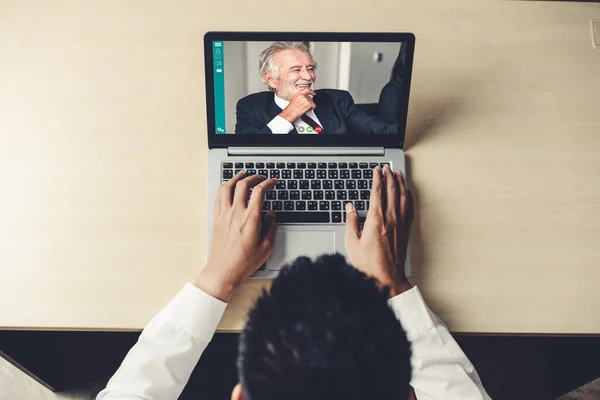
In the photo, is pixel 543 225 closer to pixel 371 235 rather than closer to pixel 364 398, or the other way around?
pixel 371 235

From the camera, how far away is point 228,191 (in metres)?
0.80

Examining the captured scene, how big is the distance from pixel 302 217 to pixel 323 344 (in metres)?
0.38

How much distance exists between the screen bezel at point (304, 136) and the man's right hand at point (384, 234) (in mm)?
58

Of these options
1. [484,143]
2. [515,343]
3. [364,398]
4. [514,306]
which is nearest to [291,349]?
[364,398]

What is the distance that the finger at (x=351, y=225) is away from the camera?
2.57 ft

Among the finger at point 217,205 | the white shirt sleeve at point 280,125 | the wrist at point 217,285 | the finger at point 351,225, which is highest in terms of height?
the white shirt sleeve at point 280,125

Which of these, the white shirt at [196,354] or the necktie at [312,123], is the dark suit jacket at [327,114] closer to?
the necktie at [312,123]

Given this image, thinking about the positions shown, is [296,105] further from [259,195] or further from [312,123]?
[259,195]

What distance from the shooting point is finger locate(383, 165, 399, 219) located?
79 centimetres

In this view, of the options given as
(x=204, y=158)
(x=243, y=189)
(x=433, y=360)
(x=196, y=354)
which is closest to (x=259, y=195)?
(x=243, y=189)

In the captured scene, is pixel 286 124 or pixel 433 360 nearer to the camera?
pixel 433 360

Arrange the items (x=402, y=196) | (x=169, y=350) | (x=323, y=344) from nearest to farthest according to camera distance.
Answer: (x=323, y=344)
(x=169, y=350)
(x=402, y=196)

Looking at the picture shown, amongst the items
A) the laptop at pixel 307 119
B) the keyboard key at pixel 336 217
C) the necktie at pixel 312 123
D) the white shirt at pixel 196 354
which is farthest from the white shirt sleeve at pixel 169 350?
the necktie at pixel 312 123

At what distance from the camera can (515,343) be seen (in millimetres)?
1298
